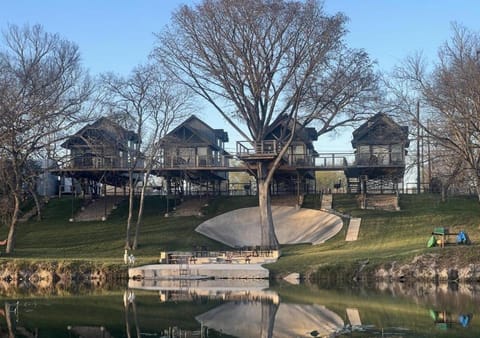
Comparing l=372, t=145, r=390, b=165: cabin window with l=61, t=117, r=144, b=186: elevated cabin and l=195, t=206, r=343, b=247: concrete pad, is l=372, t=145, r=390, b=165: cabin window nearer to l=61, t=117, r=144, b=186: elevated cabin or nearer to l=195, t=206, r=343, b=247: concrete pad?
l=195, t=206, r=343, b=247: concrete pad

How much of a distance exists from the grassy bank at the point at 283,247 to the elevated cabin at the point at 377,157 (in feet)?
8.64

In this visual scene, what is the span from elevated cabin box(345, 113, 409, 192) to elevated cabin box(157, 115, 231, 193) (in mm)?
11294

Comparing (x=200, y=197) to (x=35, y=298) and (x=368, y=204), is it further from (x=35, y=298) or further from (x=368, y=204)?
(x=35, y=298)

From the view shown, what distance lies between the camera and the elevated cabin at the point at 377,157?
5869 centimetres

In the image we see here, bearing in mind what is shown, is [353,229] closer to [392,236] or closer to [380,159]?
[392,236]

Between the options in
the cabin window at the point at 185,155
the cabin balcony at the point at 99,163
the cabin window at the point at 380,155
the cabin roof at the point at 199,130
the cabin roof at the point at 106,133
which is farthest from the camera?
the cabin roof at the point at 199,130

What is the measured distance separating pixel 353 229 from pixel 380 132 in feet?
33.5

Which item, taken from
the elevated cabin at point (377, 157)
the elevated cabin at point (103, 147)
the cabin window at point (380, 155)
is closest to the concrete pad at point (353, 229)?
the elevated cabin at point (377, 157)

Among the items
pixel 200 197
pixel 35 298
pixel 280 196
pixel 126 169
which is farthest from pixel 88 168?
pixel 35 298

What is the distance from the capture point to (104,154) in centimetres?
5594

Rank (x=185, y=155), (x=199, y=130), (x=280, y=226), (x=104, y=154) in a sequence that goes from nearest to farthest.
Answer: (x=104, y=154), (x=280, y=226), (x=185, y=155), (x=199, y=130)

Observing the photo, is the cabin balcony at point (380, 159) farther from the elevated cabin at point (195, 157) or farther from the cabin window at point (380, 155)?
the elevated cabin at point (195, 157)

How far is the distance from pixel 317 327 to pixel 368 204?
4010 cm

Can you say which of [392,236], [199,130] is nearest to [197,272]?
[392,236]
